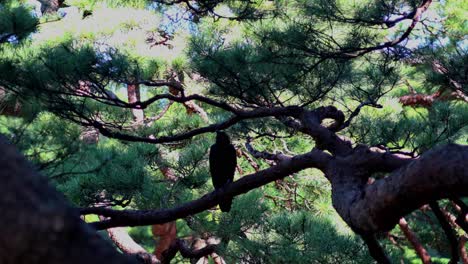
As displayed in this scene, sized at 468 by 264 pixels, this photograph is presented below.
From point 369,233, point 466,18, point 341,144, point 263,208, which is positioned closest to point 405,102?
point 466,18

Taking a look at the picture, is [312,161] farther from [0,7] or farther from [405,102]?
[405,102]

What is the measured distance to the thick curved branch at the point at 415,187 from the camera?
113 cm

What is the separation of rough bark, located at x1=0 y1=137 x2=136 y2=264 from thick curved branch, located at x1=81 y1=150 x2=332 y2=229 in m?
1.28

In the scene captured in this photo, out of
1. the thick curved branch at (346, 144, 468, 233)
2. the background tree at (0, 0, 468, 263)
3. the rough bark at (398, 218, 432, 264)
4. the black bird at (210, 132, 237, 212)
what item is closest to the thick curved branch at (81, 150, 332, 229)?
the background tree at (0, 0, 468, 263)

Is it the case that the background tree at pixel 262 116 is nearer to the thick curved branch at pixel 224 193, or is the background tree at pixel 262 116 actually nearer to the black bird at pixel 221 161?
the thick curved branch at pixel 224 193

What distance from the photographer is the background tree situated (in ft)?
5.29

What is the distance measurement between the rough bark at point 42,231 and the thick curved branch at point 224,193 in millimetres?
1278

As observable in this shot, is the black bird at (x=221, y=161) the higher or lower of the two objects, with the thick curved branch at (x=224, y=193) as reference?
higher

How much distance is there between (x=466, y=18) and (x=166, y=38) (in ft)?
6.29

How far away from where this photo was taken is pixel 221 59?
2320 millimetres

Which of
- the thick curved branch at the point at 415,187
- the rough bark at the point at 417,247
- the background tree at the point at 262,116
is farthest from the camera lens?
the rough bark at the point at 417,247

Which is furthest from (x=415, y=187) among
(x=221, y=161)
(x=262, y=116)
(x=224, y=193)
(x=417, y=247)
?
(x=417, y=247)

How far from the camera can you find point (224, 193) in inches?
71.9

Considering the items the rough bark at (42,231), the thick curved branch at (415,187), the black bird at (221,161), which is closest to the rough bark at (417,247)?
the black bird at (221,161)
